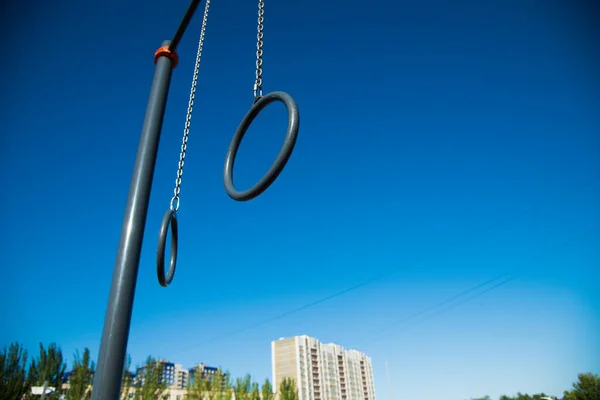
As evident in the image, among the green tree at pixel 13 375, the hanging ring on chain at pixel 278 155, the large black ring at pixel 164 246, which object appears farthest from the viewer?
the green tree at pixel 13 375

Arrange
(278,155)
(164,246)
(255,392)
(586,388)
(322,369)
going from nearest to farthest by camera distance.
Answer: (278,155), (164,246), (255,392), (586,388), (322,369)

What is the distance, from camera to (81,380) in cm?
1992

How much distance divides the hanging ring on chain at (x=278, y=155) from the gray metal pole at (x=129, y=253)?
48 centimetres

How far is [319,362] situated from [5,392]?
44172 millimetres

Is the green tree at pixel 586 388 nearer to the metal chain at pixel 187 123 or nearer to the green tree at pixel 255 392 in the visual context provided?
the green tree at pixel 255 392

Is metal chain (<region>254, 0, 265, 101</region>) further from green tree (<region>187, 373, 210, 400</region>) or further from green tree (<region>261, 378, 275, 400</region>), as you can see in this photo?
green tree (<region>261, 378, 275, 400</region>)

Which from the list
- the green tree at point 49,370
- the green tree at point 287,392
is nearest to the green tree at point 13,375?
the green tree at point 49,370

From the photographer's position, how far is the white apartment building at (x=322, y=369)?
52562mm

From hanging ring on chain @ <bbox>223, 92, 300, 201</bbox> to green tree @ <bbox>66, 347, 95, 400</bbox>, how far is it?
849 inches

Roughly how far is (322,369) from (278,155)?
59.8 m

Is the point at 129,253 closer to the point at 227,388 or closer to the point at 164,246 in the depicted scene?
the point at 164,246

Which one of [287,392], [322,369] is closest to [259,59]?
[287,392]

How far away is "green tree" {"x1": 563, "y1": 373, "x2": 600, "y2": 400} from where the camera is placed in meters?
38.8

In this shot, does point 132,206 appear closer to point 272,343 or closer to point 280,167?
point 280,167
